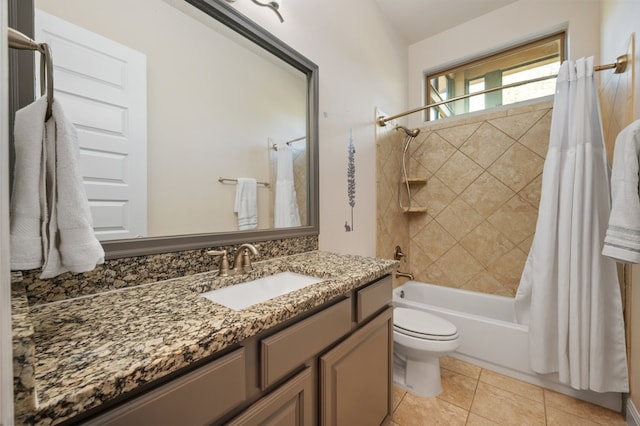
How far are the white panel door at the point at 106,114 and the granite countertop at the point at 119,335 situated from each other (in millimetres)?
249

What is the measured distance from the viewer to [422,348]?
1521mm

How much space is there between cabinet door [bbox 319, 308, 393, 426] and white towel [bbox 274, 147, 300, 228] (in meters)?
0.65

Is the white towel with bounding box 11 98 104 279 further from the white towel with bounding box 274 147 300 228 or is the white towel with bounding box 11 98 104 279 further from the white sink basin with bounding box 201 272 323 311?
the white towel with bounding box 274 147 300 228

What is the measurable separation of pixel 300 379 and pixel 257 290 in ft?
1.24

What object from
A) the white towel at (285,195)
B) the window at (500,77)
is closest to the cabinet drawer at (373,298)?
the white towel at (285,195)

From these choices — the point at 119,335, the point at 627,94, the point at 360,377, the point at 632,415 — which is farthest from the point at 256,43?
the point at 632,415

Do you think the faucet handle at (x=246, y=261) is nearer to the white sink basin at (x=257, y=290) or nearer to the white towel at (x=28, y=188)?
the white sink basin at (x=257, y=290)

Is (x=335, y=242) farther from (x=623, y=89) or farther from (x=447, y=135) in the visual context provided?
(x=623, y=89)

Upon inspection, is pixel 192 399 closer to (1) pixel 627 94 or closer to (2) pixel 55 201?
(2) pixel 55 201

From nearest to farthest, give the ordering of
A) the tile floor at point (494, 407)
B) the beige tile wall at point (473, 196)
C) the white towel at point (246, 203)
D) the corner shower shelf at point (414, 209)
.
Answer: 1. the white towel at point (246, 203)
2. the tile floor at point (494, 407)
3. the beige tile wall at point (473, 196)
4. the corner shower shelf at point (414, 209)

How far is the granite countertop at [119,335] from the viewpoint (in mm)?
343

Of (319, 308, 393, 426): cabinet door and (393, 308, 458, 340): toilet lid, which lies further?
(393, 308, 458, 340): toilet lid

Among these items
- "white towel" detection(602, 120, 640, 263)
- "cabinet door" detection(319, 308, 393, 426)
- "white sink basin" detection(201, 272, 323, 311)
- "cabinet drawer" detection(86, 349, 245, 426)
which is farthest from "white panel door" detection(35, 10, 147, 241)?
"white towel" detection(602, 120, 640, 263)

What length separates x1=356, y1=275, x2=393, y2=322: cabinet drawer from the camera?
1008mm
